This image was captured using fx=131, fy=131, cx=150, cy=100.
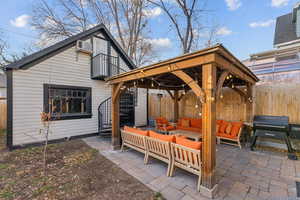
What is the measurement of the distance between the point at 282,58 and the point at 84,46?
11654 mm

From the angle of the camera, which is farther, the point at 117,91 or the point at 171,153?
the point at 117,91

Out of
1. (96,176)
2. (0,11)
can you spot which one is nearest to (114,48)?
(0,11)

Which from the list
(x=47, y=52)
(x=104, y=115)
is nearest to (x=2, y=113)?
(x=47, y=52)

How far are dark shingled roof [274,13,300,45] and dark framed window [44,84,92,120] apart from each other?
1303cm

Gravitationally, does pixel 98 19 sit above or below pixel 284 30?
above

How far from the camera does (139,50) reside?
13586 millimetres

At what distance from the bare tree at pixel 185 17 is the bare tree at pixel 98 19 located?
1965 millimetres

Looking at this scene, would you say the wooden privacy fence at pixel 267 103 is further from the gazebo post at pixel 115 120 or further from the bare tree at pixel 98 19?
the bare tree at pixel 98 19

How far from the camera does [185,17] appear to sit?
32.8 ft

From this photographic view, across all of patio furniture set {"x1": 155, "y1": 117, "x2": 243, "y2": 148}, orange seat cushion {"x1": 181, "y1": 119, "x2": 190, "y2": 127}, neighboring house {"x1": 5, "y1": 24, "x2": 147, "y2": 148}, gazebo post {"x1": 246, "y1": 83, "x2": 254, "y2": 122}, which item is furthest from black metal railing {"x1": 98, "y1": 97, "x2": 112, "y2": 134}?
gazebo post {"x1": 246, "y1": 83, "x2": 254, "y2": 122}

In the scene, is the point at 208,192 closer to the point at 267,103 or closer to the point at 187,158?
the point at 187,158

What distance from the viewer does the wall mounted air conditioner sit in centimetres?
625

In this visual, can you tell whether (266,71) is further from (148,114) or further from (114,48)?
(114,48)

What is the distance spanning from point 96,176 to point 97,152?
1587 millimetres
